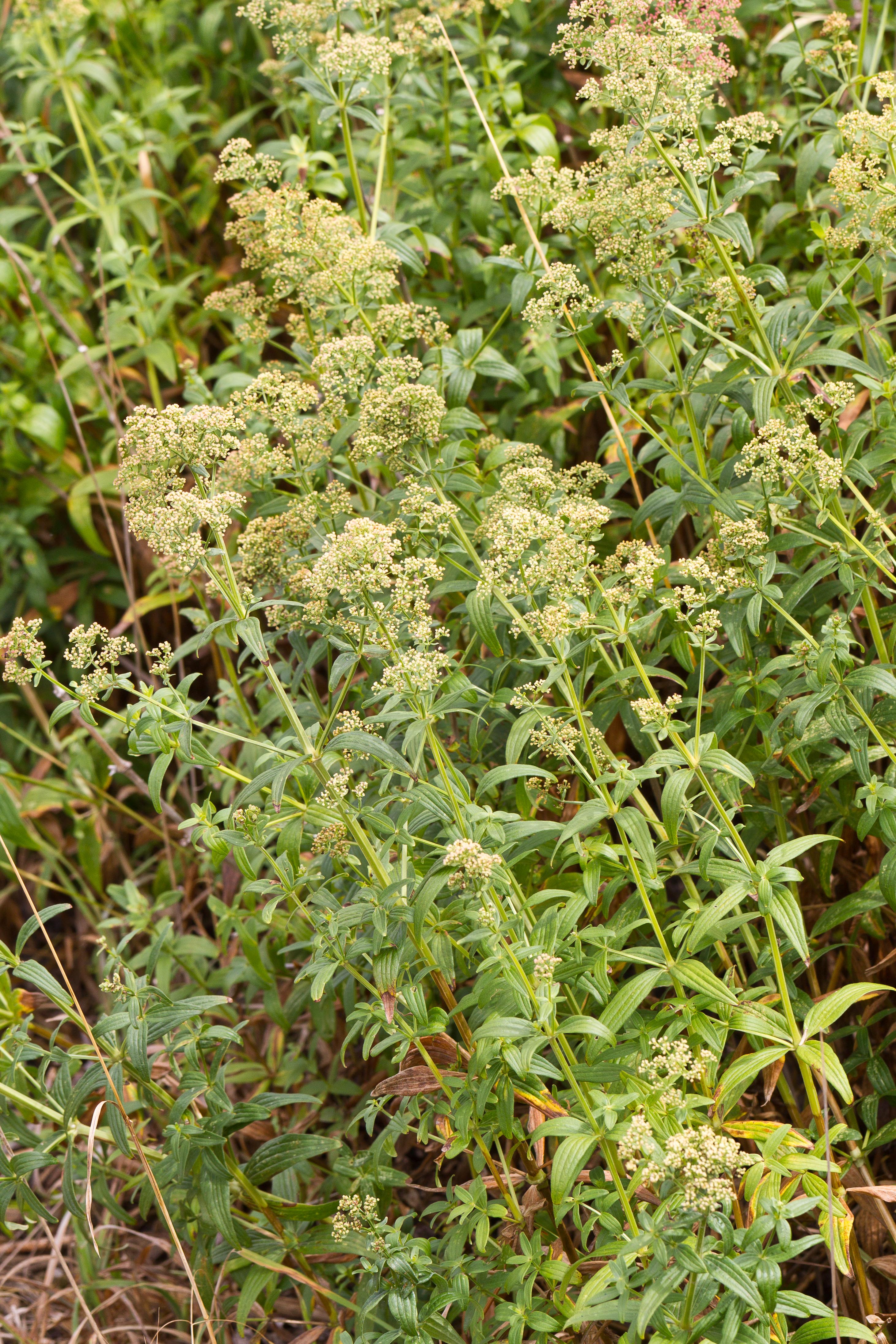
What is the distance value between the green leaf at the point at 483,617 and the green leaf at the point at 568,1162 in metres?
1.33

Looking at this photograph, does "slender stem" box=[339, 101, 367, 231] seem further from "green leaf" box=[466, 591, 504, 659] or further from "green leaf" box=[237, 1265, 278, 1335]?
"green leaf" box=[237, 1265, 278, 1335]

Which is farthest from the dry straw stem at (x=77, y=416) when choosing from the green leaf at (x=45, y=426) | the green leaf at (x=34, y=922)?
the green leaf at (x=34, y=922)

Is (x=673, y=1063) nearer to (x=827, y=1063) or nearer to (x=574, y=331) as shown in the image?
(x=827, y=1063)

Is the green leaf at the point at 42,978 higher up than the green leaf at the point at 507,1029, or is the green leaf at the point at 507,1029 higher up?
the green leaf at the point at 507,1029

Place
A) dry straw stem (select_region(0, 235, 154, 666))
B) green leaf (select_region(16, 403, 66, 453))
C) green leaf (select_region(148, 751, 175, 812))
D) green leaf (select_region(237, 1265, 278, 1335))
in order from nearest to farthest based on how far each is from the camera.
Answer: green leaf (select_region(148, 751, 175, 812)), green leaf (select_region(237, 1265, 278, 1335)), dry straw stem (select_region(0, 235, 154, 666)), green leaf (select_region(16, 403, 66, 453))

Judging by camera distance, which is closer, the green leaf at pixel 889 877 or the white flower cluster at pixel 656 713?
the white flower cluster at pixel 656 713

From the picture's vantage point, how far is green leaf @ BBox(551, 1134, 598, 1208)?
2.59m

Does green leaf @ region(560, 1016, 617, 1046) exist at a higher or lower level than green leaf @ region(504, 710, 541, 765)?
lower

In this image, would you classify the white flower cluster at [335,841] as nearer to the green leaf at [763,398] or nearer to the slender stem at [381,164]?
the green leaf at [763,398]

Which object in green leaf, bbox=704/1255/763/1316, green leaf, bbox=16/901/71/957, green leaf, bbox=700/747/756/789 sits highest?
green leaf, bbox=700/747/756/789

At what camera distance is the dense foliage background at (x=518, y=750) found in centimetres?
275

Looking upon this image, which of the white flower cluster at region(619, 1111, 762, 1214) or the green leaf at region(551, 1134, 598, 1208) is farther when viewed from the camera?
the green leaf at region(551, 1134, 598, 1208)

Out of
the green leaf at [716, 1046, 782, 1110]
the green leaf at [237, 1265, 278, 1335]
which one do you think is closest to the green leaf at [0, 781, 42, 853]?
the green leaf at [237, 1265, 278, 1335]

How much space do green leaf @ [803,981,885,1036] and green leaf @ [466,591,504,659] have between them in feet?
4.24
